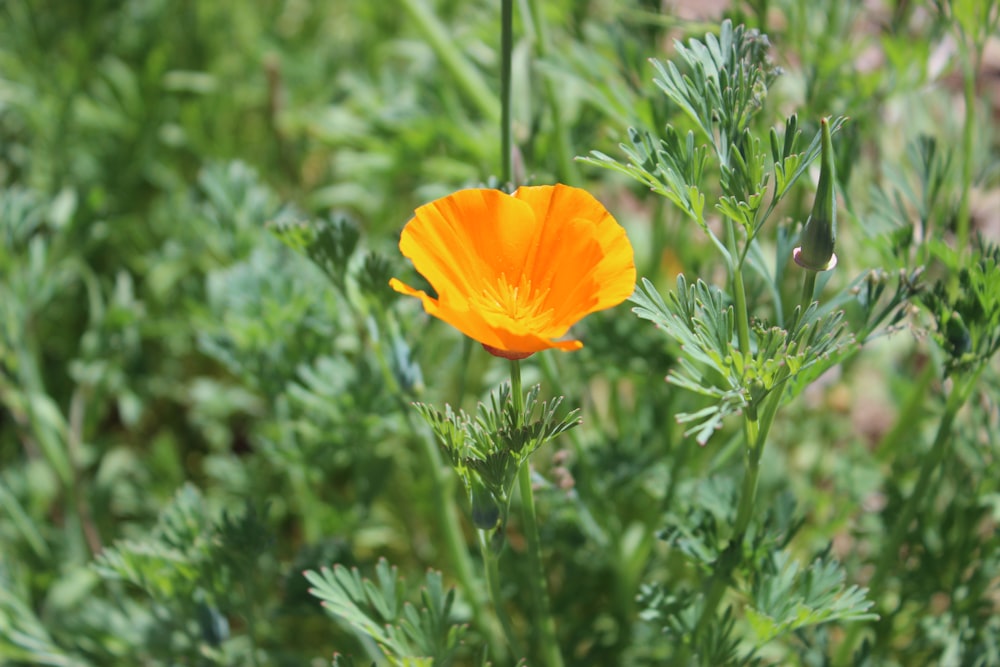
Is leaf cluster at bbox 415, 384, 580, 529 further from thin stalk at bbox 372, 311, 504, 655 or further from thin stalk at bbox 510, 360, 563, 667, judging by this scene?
thin stalk at bbox 372, 311, 504, 655

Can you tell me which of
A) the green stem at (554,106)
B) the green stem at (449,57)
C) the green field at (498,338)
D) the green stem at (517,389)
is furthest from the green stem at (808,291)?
the green stem at (449,57)

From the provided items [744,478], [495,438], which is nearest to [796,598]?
[744,478]

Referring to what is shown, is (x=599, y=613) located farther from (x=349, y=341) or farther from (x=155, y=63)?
(x=155, y=63)

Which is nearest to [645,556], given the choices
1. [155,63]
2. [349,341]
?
[349,341]

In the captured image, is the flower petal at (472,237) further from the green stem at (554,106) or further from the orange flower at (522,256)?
the green stem at (554,106)

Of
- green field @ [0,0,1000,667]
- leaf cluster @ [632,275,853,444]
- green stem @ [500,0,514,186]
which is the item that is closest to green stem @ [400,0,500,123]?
green field @ [0,0,1000,667]

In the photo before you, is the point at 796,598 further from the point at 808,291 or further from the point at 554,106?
the point at 554,106
